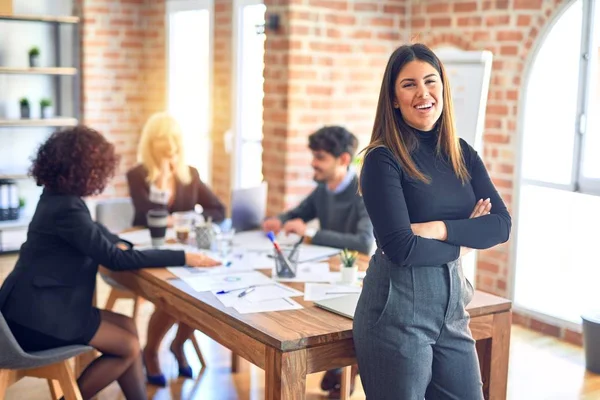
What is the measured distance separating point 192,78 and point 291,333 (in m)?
4.68

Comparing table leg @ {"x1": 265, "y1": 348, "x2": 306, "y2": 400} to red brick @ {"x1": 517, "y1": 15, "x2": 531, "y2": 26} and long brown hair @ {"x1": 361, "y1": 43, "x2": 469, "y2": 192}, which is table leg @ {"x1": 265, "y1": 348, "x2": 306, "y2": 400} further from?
red brick @ {"x1": 517, "y1": 15, "x2": 531, "y2": 26}

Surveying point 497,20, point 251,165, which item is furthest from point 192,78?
point 497,20

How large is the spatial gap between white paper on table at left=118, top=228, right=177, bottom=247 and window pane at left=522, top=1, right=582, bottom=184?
220 cm

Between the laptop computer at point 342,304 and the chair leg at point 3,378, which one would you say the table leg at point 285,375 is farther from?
the chair leg at point 3,378

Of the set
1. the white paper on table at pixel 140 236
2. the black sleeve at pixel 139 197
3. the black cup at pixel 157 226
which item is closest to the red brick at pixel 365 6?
the black sleeve at pixel 139 197

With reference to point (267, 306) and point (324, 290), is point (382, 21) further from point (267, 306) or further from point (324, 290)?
point (267, 306)

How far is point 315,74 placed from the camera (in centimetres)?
519

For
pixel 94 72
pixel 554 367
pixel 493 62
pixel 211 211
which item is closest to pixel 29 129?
pixel 94 72

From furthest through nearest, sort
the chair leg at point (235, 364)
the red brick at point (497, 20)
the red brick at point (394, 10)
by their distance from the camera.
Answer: the red brick at point (394, 10) → the red brick at point (497, 20) → the chair leg at point (235, 364)

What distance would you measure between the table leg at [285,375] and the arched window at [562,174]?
265cm

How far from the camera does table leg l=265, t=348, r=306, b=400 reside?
7.73 ft

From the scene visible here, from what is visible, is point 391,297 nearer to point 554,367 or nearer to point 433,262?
point 433,262

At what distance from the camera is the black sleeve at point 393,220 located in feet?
7.34

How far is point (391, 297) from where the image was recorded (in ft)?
7.42
